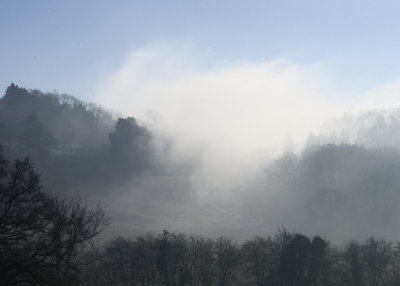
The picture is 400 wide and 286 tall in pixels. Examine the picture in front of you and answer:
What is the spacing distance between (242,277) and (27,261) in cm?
3771

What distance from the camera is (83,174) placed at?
93.9 m

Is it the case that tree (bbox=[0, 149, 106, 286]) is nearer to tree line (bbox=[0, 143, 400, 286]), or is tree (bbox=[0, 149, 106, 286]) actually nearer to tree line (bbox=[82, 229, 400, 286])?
tree line (bbox=[0, 143, 400, 286])

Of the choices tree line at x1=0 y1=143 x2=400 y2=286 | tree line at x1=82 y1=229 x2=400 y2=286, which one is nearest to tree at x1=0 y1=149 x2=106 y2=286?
tree line at x1=0 y1=143 x2=400 y2=286

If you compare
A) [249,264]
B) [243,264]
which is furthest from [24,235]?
[249,264]

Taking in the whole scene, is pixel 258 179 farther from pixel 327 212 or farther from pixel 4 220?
pixel 4 220

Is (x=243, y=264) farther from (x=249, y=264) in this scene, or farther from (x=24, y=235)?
(x=24, y=235)

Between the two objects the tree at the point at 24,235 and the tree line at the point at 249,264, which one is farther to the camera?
the tree line at the point at 249,264

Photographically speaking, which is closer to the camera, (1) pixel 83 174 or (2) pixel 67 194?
(2) pixel 67 194

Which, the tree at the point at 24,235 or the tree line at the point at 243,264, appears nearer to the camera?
the tree at the point at 24,235

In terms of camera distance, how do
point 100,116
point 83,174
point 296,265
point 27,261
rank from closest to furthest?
point 27,261
point 296,265
point 83,174
point 100,116

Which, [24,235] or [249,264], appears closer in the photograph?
[24,235]

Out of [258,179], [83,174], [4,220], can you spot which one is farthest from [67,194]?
[4,220]

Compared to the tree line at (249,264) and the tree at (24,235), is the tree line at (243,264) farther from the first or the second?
the tree at (24,235)

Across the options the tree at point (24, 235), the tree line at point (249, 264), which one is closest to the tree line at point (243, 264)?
the tree line at point (249, 264)
